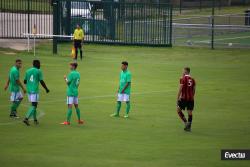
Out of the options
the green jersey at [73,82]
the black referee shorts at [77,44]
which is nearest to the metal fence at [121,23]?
the black referee shorts at [77,44]

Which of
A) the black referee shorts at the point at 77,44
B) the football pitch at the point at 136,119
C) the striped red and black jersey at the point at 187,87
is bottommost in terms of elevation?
the football pitch at the point at 136,119

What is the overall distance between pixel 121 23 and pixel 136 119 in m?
25.2

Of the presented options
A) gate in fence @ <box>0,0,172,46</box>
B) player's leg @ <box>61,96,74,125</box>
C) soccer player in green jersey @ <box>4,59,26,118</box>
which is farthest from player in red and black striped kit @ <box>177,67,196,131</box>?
gate in fence @ <box>0,0,172,46</box>

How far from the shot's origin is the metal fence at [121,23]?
51.2m

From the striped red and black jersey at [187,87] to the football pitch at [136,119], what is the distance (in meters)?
1.13

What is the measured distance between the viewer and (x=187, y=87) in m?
24.3

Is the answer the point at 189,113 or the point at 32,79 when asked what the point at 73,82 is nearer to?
the point at 32,79

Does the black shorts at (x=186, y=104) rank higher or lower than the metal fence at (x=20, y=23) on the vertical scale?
lower

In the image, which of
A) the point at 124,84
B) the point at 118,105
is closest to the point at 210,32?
the point at 118,105

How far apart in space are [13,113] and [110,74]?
1295 cm

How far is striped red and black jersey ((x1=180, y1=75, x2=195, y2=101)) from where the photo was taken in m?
24.2

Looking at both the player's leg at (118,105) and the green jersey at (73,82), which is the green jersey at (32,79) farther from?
the player's leg at (118,105)

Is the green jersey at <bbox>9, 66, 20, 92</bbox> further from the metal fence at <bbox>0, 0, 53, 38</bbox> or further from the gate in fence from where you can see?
the metal fence at <bbox>0, 0, 53, 38</bbox>

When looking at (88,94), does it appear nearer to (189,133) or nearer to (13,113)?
(13,113)
